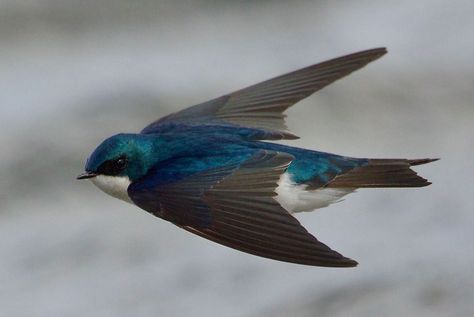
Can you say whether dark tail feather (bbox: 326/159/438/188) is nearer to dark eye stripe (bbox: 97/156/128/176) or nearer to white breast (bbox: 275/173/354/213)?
white breast (bbox: 275/173/354/213)

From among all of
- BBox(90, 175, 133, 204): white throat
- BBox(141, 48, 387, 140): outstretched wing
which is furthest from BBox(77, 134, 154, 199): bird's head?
BBox(141, 48, 387, 140): outstretched wing

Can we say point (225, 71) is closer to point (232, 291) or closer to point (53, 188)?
point (53, 188)

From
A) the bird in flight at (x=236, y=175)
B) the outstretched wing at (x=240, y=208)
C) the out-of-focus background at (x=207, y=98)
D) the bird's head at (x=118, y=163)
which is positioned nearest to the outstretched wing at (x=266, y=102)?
the bird in flight at (x=236, y=175)

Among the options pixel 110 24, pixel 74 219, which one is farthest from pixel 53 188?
pixel 110 24

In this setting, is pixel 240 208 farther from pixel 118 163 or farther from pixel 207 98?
pixel 207 98

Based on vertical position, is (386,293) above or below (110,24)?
below

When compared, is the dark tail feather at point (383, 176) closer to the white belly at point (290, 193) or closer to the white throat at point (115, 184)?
the white belly at point (290, 193)

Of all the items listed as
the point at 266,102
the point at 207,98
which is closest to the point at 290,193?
the point at 266,102
